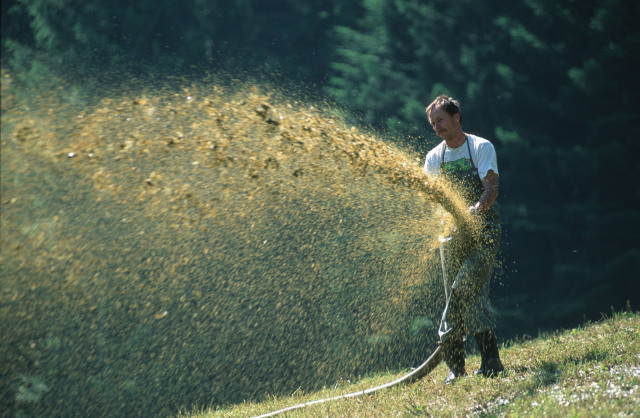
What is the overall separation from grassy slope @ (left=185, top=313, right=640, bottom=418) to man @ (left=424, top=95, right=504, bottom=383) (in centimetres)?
30

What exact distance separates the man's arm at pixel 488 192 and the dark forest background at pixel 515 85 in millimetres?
5761

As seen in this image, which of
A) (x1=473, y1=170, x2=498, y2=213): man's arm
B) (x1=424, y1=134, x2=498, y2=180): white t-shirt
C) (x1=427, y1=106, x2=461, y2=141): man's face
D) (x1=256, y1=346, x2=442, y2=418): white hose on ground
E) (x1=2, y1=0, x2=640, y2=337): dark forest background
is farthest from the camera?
(x1=2, y1=0, x2=640, y2=337): dark forest background

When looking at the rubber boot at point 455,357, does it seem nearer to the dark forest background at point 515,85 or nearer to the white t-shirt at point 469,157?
the white t-shirt at point 469,157

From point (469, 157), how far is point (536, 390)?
1526 millimetres

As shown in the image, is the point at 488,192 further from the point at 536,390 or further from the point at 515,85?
the point at 515,85

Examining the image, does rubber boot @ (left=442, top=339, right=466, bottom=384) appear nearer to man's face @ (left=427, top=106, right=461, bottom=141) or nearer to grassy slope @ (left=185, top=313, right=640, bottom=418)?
grassy slope @ (left=185, top=313, right=640, bottom=418)

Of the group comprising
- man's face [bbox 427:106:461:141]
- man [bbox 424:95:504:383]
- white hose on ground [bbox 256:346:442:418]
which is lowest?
white hose on ground [bbox 256:346:442:418]

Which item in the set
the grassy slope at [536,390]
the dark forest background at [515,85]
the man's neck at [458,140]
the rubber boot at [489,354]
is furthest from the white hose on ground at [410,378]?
the dark forest background at [515,85]

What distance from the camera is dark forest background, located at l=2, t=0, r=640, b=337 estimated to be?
10406 millimetres

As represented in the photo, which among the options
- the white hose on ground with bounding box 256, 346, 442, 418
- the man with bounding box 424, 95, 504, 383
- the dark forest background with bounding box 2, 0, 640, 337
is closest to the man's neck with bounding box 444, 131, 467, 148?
the man with bounding box 424, 95, 504, 383

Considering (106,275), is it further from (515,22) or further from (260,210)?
(515,22)

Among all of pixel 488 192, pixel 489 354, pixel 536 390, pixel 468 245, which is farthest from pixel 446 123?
pixel 536 390

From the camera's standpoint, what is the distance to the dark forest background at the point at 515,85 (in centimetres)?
1041

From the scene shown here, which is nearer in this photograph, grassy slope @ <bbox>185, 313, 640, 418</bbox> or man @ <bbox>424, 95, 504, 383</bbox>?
grassy slope @ <bbox>185, 313, 640, 418</bbox>
